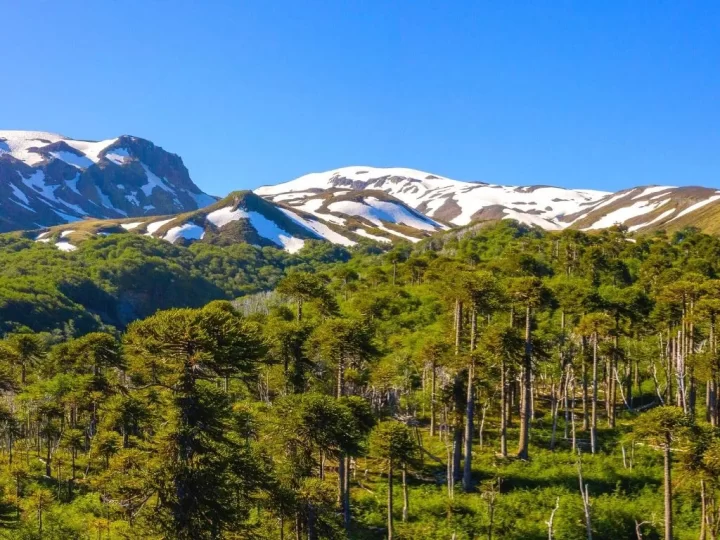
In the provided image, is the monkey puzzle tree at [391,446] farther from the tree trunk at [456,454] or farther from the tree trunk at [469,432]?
the tree trunk at [469,432]

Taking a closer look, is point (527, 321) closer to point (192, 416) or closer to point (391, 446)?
point (391, 446)

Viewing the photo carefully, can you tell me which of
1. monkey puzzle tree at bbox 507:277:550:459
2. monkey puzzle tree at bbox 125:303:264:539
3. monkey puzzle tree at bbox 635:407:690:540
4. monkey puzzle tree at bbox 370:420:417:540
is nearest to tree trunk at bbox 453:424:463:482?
monkey puzzle tree at bbox 507:277:550:459

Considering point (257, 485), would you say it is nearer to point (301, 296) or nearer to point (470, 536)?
point (470, 536)

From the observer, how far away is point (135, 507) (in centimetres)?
1792

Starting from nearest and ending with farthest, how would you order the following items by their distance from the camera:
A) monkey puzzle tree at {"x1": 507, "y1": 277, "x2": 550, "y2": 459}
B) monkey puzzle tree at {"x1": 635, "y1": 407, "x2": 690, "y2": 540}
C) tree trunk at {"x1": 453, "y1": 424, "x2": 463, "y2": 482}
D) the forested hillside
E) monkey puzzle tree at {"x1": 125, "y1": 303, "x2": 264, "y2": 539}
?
monkey puzzle tree at {"x1": 125, "y1": 303, "x2": 264, "y2": 539}
the forested hillside
monkey puzzle tree at {"x1": 635, "y1": 407, "x2": 690, "y2": 540}
tree trunk at {"x1": 453, "y1": 424, "x2": 463, "y2": 482}
monkey puzzle tree at {"x1": 507, "y1": 277, "x2": 550, "y2": 459}

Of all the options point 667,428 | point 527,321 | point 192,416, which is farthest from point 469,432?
point 192,416

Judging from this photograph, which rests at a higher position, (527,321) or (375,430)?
(527,321)

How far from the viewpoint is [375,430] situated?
30.5 meters

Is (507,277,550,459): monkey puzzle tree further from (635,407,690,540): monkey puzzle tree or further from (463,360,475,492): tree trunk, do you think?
(635,407,690,540): monkey puzzle tree

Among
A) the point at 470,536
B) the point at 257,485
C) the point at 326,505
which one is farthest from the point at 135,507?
the point at 470,536

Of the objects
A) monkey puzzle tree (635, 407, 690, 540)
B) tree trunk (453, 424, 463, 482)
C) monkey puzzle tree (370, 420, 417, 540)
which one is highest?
monkey puzzle tree (635, 407, 690, 540)

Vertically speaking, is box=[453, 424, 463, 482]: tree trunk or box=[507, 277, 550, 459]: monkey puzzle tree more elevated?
box=[507, 277, 550, 459]: monkey puzzle tree

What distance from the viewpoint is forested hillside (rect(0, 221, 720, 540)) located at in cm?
1841

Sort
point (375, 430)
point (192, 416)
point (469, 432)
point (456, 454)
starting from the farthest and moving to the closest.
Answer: point (456, 454)
point (469, 432)
point (375, 430)
point (192, 416)
